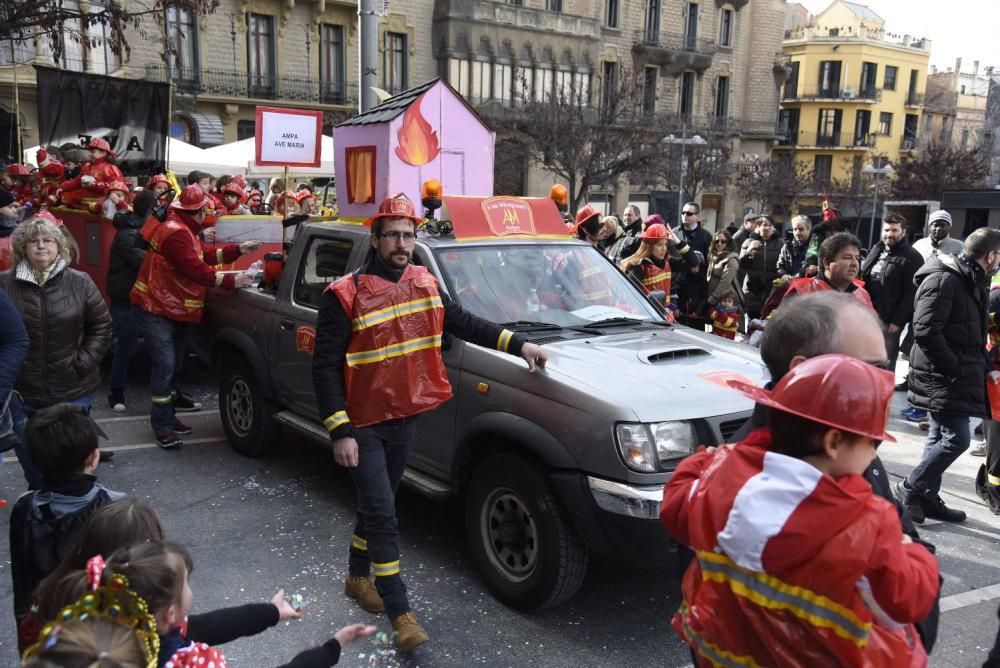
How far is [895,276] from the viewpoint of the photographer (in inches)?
301

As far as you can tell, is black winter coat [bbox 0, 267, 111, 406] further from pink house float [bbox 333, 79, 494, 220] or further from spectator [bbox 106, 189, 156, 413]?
spectator [bbox 106, 189, 156, 413]

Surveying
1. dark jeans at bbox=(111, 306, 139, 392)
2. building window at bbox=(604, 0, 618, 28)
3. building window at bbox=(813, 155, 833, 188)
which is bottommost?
dark jeans at bbox=(111, 306, 139, 392)

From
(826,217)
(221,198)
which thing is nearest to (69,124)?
(221,198)

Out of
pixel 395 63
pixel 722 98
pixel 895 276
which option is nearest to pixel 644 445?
pixel 895 276

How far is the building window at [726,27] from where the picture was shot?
152 ft

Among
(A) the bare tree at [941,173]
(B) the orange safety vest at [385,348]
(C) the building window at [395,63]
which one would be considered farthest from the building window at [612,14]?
(B) the orange safety vest at [385,348]

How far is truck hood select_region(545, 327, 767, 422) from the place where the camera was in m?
3.56

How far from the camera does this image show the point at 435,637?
12.2ft

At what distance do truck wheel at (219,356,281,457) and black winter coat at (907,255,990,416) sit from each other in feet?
14.4

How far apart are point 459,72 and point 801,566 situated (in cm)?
3691

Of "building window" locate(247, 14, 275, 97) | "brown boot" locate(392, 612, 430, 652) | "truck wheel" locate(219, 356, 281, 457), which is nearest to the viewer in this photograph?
"brown boot" locate(392, 612, 430, 652)

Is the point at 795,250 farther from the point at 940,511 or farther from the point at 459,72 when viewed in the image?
the point at 459,72

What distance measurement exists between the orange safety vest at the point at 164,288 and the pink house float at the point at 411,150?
1361mm

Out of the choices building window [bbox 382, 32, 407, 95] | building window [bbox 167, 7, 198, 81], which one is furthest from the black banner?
building window [bbox 382, 32, 407, 95]
